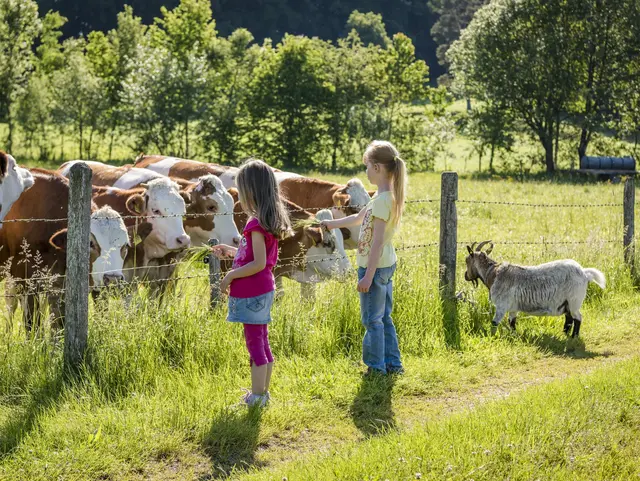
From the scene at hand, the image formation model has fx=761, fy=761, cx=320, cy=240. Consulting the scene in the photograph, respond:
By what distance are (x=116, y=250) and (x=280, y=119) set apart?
3010 centimetres

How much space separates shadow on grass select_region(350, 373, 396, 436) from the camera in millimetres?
5492

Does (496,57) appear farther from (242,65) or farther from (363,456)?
(363,456)

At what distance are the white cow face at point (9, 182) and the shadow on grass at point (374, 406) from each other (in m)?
3.83

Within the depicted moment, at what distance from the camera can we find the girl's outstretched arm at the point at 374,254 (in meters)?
5.90

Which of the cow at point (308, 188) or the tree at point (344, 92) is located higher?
the tree at point (344, 92)

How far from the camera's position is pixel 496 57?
35.8 meters

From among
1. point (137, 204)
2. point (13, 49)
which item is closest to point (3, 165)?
point (137, 204)

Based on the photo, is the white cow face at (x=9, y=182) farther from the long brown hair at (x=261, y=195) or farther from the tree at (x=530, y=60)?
the tree at (x=530, y=60)

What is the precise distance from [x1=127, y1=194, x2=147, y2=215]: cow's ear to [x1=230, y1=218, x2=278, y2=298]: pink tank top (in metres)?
3.07

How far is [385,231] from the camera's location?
601 cm

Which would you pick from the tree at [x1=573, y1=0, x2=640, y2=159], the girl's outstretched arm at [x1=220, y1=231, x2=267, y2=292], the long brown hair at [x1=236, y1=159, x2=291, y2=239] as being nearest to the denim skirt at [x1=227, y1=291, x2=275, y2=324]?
the girl's outstretched arm at [x1=220, y1=231, x2=267, y2=292]

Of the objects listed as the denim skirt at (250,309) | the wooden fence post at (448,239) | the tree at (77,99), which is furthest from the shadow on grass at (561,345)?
the tree at (77,99)

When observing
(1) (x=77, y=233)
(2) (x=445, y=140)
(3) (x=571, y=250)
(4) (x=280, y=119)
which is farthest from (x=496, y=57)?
(1) (x=77, y=233)

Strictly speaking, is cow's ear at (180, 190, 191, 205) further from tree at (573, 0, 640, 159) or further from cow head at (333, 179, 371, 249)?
tree at (573, 0, 640, 159)
